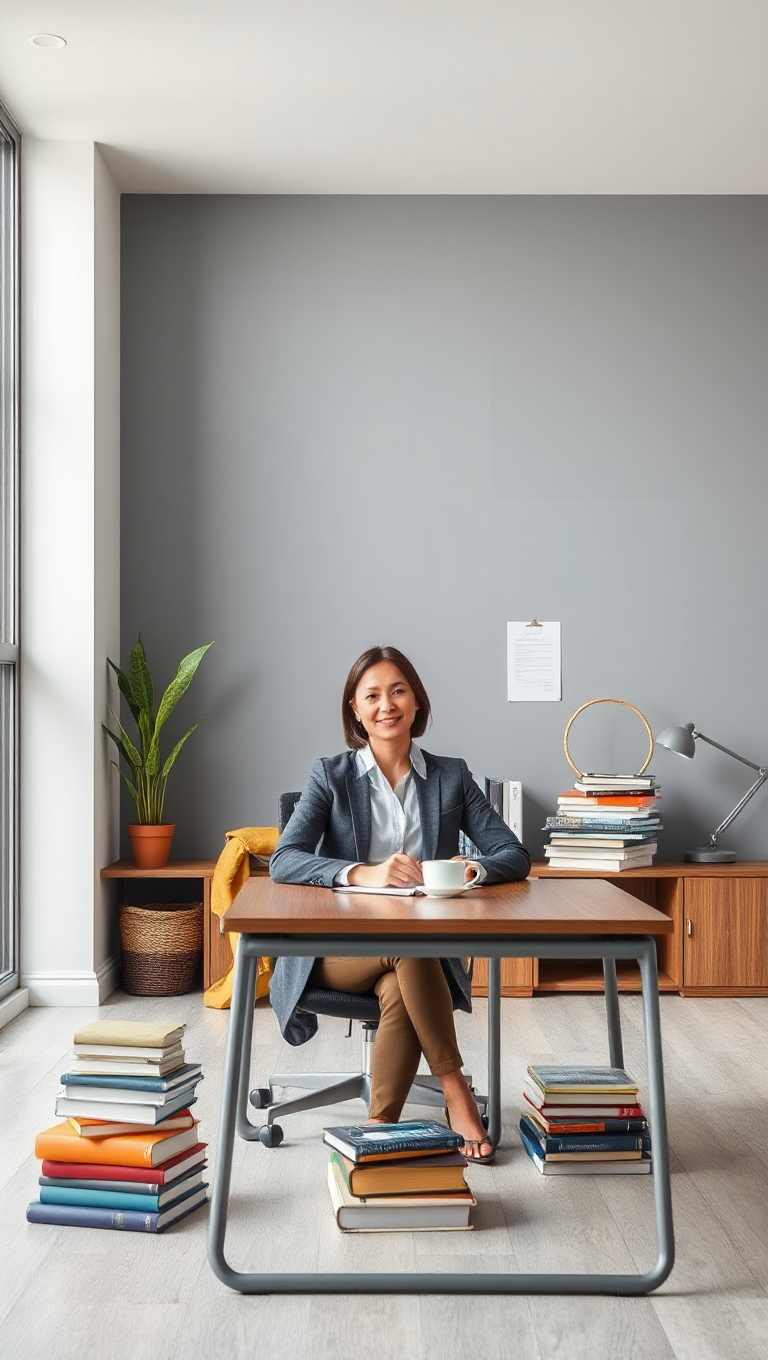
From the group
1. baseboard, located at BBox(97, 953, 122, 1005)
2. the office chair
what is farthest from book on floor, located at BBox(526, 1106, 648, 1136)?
baseboard, located at BBox(97, 953, 122, 1005)

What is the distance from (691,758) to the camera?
471 centimetres

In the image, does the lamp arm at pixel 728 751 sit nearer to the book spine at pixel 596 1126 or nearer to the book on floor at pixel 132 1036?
the book spine at pixel 596 1126

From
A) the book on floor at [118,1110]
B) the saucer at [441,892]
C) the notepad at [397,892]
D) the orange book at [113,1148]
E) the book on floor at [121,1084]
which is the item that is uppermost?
the saucer at [441,892]

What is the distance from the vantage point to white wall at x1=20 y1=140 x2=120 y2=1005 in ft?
14.0

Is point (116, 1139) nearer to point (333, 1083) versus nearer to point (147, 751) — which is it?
point (333, 1083)

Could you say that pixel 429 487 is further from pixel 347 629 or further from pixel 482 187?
pixel 482 187

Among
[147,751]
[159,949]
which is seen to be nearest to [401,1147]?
[159,949]

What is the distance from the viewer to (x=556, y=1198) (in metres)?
2.51

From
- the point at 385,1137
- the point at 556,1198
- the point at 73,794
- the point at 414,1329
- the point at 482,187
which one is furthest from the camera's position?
the point at 482,187

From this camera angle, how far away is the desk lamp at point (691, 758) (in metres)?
4.47

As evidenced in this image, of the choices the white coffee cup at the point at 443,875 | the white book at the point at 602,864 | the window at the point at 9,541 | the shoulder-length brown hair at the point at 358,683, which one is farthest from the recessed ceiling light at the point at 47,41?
the white book at the point at 602,864

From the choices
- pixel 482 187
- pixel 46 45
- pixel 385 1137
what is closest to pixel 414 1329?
pixel 385 1137

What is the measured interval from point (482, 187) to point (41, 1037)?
3.48 meters

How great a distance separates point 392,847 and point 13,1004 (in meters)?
1.80
